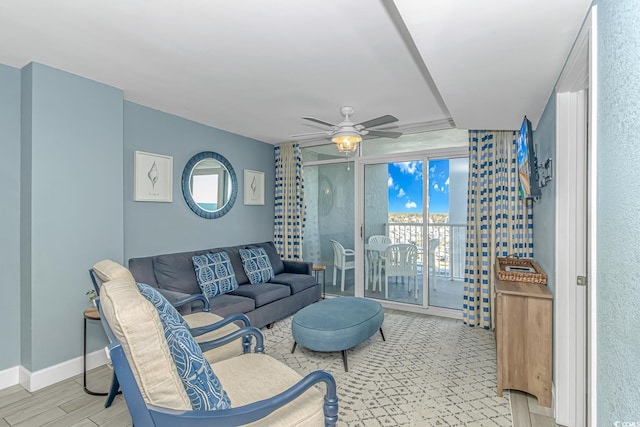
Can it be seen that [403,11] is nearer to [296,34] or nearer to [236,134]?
[296,34]

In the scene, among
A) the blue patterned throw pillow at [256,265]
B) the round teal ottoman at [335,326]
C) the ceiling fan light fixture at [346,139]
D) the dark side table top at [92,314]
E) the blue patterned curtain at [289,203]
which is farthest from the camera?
the blue patterned curtain at [289,203]

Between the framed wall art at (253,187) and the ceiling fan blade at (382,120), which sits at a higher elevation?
the ceiling fan blade at (382,120)

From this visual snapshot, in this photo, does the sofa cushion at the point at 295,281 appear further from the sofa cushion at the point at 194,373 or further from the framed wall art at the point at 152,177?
the sofa cushion at the point at 194,373

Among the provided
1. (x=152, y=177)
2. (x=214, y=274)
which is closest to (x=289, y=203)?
(x=214, y=274)

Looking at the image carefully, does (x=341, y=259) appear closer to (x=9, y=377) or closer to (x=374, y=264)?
(x=374, y=264)

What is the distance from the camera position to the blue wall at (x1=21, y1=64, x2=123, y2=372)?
2537mm

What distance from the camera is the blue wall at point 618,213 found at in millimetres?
885

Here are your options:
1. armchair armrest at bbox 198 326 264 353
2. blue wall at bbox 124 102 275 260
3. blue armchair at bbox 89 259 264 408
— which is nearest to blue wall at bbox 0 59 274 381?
blue wall at bbox 124 102 275 260

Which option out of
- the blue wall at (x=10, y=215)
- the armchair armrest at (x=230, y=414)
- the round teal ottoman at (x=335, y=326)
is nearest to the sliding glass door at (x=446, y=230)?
the round teal ottoman at (x=335, y=326)

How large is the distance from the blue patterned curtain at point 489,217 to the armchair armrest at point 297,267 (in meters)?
2.09

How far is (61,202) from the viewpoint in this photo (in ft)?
8.72

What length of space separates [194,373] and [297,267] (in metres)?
3.55

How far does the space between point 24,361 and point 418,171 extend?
15.0 ft

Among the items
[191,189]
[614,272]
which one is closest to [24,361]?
[191,189]
